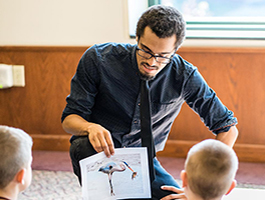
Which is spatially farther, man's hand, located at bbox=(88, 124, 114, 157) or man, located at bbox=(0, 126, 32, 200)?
man's hand, located at bbox=(88, 124, 114, 157)

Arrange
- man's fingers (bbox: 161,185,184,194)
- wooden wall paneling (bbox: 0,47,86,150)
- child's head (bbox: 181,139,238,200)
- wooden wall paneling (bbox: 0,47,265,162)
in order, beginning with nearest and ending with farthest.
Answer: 1. child's head (bbox: 181,139,238,200)
2. man's fingers (bbox: 161,185,184,194)
3. wooden wall paneling (bbox: 0,47,265,162)
4. wooden wall paneling (bbox: 0,47,86,150)

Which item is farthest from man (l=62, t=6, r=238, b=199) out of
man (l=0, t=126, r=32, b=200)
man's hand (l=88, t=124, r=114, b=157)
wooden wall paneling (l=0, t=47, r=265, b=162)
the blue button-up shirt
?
wooden wall paneling (l=0, t=47, r=265, b=162)

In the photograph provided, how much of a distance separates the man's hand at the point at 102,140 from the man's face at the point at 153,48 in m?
0.33

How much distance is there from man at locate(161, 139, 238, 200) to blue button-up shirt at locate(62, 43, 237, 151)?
0.48m

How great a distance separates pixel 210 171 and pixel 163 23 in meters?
0.62

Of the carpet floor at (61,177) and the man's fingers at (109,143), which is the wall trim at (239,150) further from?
the man's fingers at (109,143)

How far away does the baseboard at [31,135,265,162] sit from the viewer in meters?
2.72

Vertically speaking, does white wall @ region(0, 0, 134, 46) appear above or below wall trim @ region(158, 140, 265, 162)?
above

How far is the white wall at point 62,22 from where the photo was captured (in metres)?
2.69

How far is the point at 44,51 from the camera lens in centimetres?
Answer: 281

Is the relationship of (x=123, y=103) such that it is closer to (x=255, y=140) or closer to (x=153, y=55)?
(x=153, y=55)

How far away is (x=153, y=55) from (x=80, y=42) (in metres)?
1.28

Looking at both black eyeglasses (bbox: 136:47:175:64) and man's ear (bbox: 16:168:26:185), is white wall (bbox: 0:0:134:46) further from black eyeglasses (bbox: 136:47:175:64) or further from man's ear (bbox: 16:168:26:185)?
man's ear (bbox: 16:168:26:185)

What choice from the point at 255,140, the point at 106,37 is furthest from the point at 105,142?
the point at 255,140
